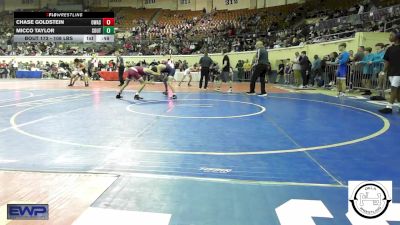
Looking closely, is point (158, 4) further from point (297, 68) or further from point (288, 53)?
point (297, 68)

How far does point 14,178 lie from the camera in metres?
4.01

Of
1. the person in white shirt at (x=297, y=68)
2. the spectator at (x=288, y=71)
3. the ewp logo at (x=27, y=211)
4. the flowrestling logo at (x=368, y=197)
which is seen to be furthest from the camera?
the spectator at (x=288, y=71)

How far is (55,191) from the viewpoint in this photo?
12.0ft

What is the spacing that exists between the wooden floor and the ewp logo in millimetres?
146

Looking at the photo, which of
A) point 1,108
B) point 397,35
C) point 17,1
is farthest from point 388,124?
point 17,1

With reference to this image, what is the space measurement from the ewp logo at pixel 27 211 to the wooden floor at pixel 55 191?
0.48 ft

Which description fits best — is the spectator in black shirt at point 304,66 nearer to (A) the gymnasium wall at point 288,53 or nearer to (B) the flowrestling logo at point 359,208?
(A) the gymnasium wall at point 288,53

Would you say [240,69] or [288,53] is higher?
[288,53]

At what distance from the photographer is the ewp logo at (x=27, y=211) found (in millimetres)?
2734

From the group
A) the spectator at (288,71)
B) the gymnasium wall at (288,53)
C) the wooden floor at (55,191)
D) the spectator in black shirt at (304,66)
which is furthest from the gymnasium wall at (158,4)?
the wooden floor at (55,191)

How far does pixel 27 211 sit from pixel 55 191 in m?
0.86

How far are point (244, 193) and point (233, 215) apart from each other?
534 mm

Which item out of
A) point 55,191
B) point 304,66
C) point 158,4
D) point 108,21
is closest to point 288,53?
point 304,66
